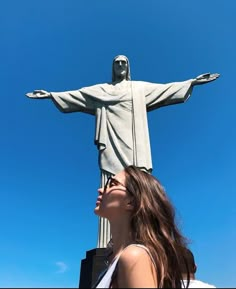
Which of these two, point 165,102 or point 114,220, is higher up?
point 165,102

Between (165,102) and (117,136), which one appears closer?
(117,136)

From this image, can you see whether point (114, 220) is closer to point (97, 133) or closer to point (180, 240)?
point (180, 240)

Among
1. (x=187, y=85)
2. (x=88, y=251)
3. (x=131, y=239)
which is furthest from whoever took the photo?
(x=187, y=85)

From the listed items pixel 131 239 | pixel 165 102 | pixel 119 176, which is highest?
pixel 165 102

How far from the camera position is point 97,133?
6.74 m

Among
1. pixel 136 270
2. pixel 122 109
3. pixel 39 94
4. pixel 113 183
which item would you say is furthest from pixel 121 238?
pixel 39 94

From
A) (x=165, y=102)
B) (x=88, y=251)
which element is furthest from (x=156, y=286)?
(x=165, y=102)

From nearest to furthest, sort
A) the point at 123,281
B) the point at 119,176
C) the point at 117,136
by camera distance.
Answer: the point at 123,281 → the point at 119,176 → the point at 117,136

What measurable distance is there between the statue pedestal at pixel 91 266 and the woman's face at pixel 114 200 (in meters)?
3.59

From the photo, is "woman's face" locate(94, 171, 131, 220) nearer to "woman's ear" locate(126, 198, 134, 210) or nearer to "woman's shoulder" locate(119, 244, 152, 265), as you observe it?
"woman's ear" locate(126, 198, 134, 210)

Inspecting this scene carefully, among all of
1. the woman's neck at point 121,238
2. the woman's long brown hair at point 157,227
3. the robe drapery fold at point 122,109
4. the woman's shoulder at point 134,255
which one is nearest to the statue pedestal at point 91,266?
the robe drapery fold at point 122,109

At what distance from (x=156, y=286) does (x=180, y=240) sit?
376 millimetres

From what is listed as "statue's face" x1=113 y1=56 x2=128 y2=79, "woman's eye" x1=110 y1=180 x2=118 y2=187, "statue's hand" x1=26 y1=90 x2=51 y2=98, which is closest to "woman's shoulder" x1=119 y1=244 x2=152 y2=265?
"woman's eye" x1=110 y1=180 x2=118 y2=187

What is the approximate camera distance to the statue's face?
7422 mm
